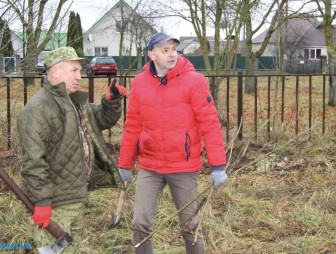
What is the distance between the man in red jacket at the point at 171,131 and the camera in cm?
323

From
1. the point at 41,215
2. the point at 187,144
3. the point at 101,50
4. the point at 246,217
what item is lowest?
the point at 246,217

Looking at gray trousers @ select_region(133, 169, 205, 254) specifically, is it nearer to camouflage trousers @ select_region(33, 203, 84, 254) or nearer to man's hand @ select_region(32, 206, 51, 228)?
camouflage trousers @ select_region(33, 203, 84, 254)

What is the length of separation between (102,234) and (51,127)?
5.12 ft

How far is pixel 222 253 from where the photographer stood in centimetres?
391

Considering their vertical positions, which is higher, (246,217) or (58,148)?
(58,148)

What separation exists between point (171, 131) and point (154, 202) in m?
0.50

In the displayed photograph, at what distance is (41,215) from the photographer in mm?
2764

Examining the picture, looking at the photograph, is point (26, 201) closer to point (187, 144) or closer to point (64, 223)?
point (64, 223)

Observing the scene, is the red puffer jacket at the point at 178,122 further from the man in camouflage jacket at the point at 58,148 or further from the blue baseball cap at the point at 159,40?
the man in camouflage jacket at the point at 58,148

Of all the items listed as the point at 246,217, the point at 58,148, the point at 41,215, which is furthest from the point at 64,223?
the point at 246,217

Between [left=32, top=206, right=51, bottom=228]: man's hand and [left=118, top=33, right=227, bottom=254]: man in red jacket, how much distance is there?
2.45ft

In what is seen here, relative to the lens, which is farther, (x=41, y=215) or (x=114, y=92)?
(x=114, y=92)

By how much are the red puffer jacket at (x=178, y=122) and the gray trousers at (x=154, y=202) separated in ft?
0.27

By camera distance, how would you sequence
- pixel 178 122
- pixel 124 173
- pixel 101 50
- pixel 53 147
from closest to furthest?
pixel 53 147 < pixel 178 122 < pixel 124 173 < pixel 101 50
